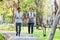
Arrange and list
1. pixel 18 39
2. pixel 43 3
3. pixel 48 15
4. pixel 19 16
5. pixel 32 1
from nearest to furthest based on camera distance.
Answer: pixel 18 39, pixel 19 16, pixel 32 1, pixel 43 3, pixel 48 15

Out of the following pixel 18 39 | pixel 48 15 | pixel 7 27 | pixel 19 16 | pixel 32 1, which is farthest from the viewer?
pixel 48 15

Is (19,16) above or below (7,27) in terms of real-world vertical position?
above

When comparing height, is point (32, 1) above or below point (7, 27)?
above

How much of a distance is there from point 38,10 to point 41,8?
78 centimetres

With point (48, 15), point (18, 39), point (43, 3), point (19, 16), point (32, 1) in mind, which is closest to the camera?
point (18, 39)

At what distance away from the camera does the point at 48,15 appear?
188 feet

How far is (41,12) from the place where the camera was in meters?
46.1

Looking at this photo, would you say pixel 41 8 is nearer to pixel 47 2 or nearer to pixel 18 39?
pixel 47 2

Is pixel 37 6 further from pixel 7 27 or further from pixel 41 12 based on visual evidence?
pixel 7 27

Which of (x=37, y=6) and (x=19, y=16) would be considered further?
(x=37, y=6)

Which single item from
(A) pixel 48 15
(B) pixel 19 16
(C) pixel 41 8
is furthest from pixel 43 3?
(B) pixel 19 16

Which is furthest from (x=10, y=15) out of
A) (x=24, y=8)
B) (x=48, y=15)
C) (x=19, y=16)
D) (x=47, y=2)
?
(x=19, y=16)

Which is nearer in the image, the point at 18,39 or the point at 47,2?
the point at 18,39

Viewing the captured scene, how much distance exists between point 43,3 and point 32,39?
99.6 ft
